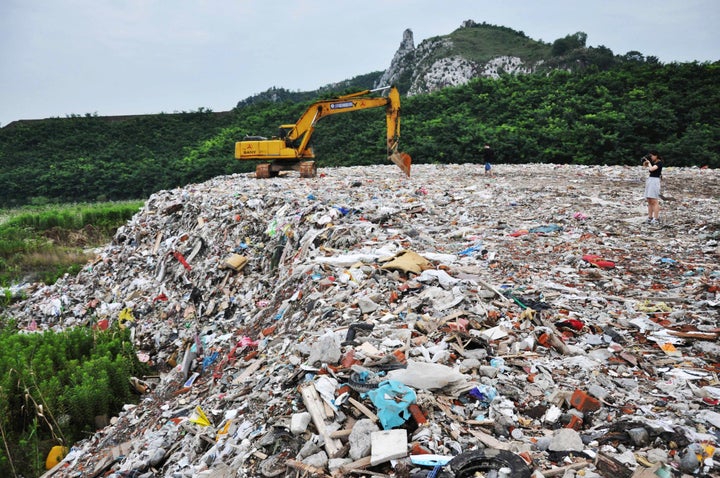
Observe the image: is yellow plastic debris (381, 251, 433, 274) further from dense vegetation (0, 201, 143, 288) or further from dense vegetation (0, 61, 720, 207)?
dense vegetation (0, 61, 720, 207)

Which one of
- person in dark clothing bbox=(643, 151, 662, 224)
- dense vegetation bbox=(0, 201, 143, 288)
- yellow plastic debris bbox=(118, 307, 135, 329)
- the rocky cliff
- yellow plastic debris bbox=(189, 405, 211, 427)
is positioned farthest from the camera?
the rocky cliff

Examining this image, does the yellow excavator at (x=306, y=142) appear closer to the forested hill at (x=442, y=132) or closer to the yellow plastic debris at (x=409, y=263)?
the yellow plastic debris at (x=409, y=263)

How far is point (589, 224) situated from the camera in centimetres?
748

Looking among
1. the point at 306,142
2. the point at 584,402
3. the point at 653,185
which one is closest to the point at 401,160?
the point at 306,142

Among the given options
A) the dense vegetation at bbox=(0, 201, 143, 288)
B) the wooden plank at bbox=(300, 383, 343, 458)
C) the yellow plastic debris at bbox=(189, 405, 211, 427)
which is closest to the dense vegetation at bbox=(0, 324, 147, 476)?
the yellow plastic debris at bbox=(189, 405, 211, 427)

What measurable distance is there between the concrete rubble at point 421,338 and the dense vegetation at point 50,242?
385 cm

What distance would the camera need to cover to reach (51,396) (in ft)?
18.1

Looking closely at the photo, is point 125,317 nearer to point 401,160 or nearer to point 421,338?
point 421,338

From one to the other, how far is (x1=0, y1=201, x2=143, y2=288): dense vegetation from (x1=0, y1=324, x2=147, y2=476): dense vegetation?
585 centimetres

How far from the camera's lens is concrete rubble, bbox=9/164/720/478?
266 centimetres

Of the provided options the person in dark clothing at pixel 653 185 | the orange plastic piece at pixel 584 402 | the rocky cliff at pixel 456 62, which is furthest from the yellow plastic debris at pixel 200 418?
the rocky cliff at pixel 456 62

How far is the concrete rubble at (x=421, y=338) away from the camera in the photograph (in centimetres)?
266

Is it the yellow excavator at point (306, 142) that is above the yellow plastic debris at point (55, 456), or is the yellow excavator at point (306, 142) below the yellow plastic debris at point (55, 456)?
above

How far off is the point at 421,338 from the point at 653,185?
580 cm
